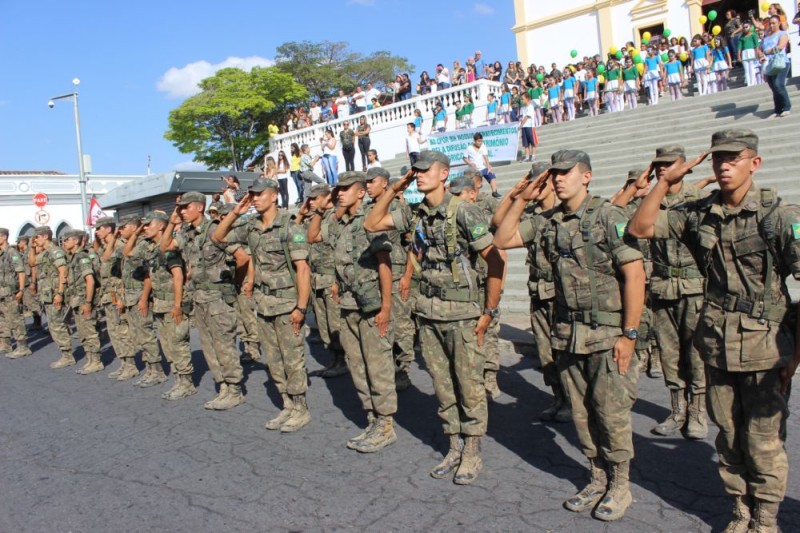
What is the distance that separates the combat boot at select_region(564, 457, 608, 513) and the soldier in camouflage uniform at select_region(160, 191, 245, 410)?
4.00 m

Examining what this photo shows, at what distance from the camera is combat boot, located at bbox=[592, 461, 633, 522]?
3685 millimetres

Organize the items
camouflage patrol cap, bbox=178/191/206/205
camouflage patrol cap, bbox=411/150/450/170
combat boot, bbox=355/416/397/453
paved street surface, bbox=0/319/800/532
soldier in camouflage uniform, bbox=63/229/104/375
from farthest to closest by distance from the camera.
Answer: soldier in camouflage uniform, bbox=63/229/104/375
camouflage patrol cap, bbox=178/191/206/205
combat boot, bbox=355/416/397/453
camouflage patrol cap, bbox=411/150/450/170
paved street surface, bbox=0/319/800/532

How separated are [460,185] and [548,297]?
1.82 metres

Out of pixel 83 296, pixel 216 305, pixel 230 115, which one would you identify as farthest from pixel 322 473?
pixel 230 115

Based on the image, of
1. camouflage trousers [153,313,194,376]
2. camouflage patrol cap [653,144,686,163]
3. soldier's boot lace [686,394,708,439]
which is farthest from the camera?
camouflage trousers [153,313,194,376]

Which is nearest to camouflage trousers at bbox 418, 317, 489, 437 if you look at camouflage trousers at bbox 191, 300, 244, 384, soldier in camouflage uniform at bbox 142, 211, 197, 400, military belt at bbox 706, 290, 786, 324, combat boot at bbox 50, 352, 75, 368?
military belt at bbox 706, 290, 786, 324

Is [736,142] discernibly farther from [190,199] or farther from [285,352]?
[190,199]

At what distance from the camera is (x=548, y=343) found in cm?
557

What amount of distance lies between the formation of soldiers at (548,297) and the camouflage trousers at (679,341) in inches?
0.5

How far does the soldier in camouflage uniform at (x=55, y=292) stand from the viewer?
9727mm

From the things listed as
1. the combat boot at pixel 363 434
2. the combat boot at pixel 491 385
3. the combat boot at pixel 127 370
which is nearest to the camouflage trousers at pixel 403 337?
the combat boot at pixel 491 385

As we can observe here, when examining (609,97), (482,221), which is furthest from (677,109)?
(482,221)

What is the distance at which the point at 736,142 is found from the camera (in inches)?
126

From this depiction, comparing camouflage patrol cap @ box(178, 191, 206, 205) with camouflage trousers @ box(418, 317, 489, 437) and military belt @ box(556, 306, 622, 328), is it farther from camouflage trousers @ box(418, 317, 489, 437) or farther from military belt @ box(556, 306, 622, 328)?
military belt @ box(556, 306, 622, 328)
